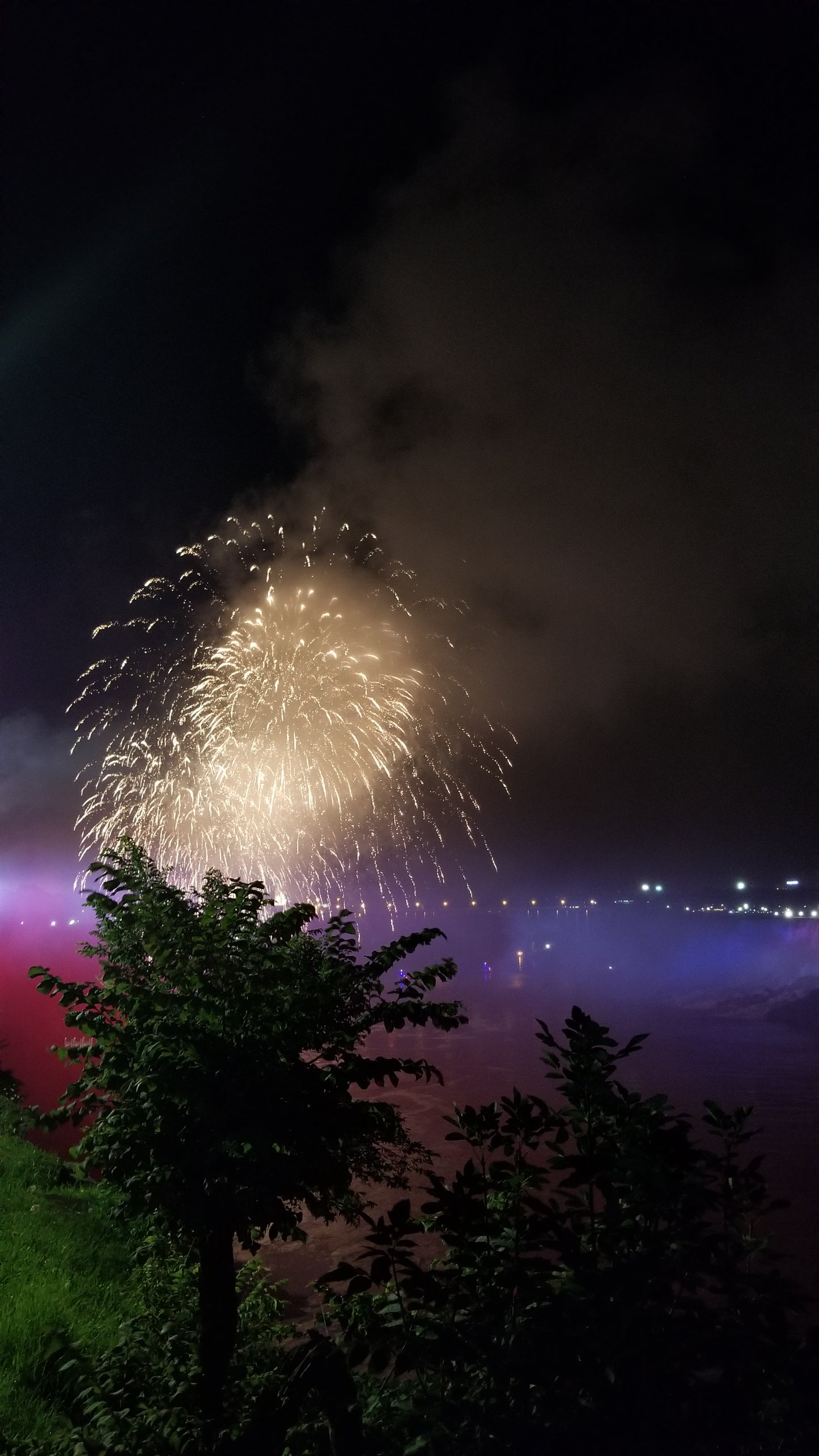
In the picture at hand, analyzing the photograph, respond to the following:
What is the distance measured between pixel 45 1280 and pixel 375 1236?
5.93 m

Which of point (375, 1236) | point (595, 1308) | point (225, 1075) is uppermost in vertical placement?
point (225, 1075)

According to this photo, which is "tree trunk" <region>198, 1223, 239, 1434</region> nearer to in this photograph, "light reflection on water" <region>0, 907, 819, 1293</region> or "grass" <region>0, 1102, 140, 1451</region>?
"grass" <region>0, 1102, 140, 1451</region>

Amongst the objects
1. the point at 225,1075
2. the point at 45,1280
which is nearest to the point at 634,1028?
the point at 45,1280

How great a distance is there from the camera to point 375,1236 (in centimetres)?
303

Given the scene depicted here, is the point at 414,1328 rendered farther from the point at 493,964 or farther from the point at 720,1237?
the point at 493,964

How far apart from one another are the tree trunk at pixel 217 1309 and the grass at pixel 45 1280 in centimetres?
79

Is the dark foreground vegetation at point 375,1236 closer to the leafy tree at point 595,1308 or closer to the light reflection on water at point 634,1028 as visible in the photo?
the leafy tree at point 595,1308

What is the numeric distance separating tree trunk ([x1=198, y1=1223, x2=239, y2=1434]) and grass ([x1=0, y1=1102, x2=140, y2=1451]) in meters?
0.79

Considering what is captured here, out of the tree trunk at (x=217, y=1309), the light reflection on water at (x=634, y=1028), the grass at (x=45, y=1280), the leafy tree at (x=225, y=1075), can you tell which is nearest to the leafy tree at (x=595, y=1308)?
the leafy tree at (x=225, y=1075)

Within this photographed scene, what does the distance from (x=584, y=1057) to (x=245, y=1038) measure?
6.27ft

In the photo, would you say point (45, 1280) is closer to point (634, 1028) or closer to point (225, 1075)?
point (225, 1075)

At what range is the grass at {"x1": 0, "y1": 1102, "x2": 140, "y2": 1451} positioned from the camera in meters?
5.05

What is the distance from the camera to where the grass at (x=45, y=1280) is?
505 centimetres

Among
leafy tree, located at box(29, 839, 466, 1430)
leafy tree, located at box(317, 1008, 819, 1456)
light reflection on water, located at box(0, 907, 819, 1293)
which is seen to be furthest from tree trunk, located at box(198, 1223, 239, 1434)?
light reflection on water, located at box(0, 907, 819, 1293)
